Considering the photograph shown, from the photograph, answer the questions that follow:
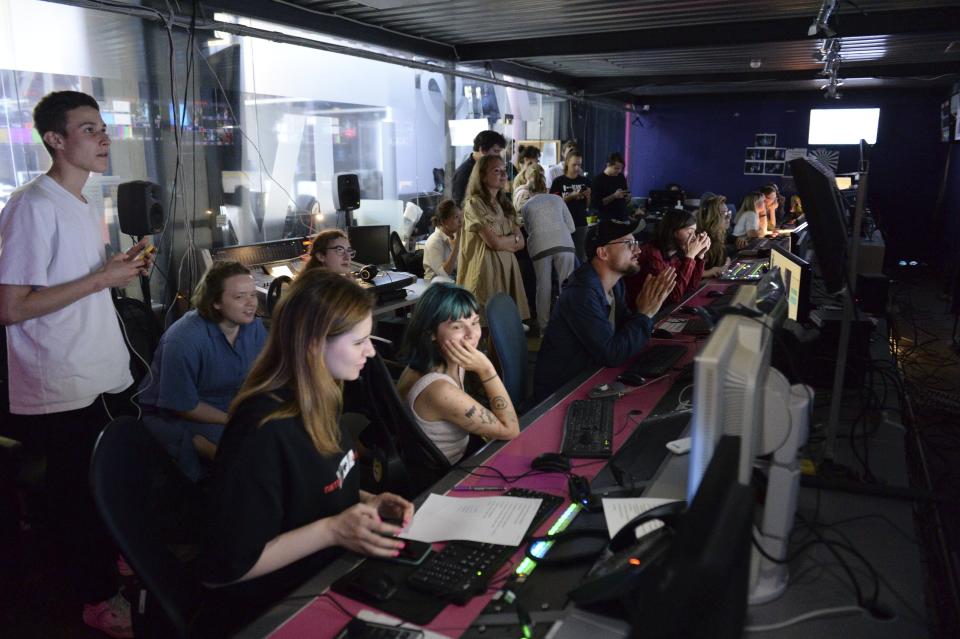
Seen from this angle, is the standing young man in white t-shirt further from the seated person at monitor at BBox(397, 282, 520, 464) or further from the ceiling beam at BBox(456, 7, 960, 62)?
the ceiling beam at BBox(456, 7, 960, 62)

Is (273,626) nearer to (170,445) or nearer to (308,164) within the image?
(170,445)

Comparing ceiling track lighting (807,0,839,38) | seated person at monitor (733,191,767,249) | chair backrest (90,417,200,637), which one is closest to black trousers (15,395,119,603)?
chair backrest (90,417,200,637)

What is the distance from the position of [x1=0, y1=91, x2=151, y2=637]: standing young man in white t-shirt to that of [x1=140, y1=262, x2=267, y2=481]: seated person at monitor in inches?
9.5

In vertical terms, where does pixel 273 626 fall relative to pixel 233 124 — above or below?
below

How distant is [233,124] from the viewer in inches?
187

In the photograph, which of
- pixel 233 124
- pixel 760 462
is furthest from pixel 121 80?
pixel 760 462

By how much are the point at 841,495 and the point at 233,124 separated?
431cm

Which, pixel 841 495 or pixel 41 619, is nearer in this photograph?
pixel 841 495

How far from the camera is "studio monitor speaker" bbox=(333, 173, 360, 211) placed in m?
5.42

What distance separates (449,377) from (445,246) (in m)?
3.35

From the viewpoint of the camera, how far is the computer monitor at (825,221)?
A: 1937mm

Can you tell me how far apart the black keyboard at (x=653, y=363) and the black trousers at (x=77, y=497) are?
183cm

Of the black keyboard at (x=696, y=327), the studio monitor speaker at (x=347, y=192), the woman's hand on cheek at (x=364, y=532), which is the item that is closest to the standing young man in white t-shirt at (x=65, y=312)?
the woman's hand on cheek at (x=364, y=532)

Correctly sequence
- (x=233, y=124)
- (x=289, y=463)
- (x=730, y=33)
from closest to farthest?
1. (x=289, y=463)
2. (x=233, y=124)
3. (x=730, y=33)
